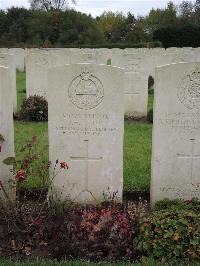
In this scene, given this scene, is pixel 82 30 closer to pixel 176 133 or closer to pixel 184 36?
pixel 184 36

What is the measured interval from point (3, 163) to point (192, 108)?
225 cm

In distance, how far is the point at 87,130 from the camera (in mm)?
5219

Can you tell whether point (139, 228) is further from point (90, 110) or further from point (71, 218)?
point (90, 110)

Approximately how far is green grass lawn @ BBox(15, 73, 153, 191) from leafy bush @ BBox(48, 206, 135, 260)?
95 cm

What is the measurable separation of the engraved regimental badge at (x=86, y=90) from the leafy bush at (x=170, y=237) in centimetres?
151

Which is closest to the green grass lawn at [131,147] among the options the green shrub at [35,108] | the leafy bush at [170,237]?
the green shrub at [35,108]

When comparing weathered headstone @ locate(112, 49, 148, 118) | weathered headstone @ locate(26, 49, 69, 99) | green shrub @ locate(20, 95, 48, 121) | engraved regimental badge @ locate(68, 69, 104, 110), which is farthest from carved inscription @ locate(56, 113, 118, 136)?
weathered headstone @ locate(26, 49, 69, 99)

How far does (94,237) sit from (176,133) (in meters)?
1.64

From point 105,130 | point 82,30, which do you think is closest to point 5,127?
point 105,130

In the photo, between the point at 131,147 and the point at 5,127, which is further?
the point at 131,147

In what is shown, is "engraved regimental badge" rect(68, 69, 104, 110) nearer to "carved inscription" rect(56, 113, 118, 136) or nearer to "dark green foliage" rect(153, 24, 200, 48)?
"carved inscription" rect(56, 113, 118, 136)

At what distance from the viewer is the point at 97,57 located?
1150cm

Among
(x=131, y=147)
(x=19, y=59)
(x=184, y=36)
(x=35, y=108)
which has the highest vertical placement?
(x=184, y=36)

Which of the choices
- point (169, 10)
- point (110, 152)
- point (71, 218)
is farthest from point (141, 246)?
point (169, 10)
